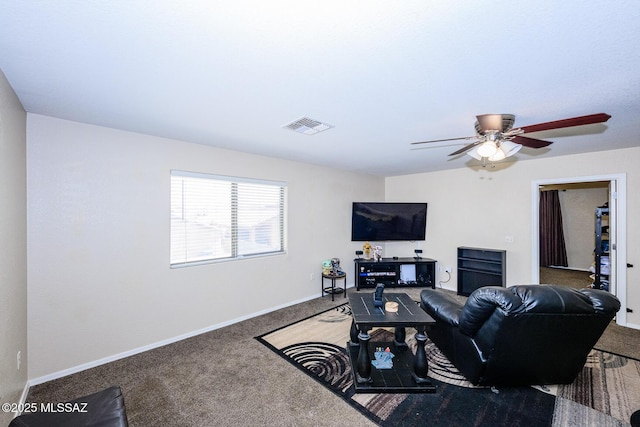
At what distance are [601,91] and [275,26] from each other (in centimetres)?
238

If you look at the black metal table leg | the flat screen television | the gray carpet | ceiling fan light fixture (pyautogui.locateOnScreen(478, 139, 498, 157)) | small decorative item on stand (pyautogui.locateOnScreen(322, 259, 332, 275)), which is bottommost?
the gray carpet

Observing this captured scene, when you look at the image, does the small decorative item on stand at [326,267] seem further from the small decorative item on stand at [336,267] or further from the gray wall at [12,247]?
the gray wall at [12,247]

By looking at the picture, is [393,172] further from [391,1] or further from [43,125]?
[43,125]

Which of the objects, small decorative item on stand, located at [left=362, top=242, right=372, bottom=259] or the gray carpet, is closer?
the gray carpet

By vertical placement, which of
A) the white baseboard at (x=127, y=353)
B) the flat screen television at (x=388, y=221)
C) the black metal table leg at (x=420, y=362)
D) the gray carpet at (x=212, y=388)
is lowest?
the gray carpet at (x=212, y=388)

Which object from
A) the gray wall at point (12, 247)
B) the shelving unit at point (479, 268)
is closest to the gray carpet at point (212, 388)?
the gray wall at point (12, 247)

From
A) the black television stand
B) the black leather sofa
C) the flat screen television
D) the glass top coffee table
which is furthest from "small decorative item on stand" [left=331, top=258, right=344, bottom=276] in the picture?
the black leather sofa

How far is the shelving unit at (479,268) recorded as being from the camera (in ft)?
15.7

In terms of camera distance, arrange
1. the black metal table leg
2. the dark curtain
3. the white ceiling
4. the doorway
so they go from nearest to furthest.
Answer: the white ceiling
the black metal table leg
the doorway
the dark curtain

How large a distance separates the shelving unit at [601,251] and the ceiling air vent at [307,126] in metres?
5.11

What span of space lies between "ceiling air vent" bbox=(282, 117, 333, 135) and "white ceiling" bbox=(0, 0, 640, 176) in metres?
0.09

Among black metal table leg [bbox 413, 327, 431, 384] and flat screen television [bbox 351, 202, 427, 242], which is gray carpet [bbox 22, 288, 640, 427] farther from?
flat screen television [bbox 351, 202, 427, 242]

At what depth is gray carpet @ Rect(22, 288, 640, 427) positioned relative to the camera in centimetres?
209

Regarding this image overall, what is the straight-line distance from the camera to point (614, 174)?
3.85 m
